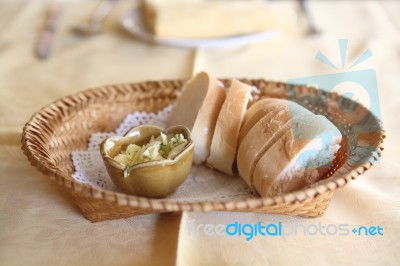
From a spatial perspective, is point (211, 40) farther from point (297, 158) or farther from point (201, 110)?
point (297, 158)

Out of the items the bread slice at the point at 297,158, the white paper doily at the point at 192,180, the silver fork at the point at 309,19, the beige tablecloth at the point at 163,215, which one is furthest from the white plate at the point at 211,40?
the bread slice at the point at 297,158

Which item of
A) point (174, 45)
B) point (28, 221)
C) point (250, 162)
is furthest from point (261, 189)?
point (174, 45)

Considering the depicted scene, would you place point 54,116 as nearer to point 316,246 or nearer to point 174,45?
point 316,246

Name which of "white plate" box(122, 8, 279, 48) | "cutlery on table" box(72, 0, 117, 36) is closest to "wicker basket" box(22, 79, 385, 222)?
"white plate" box(122, 8, 279, 48)

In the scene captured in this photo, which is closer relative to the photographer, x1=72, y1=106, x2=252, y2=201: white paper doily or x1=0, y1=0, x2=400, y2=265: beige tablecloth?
x1=0, y1=0, x2=400, y2=265: beige tablecloth

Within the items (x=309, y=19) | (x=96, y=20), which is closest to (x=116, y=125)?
(x=96, y=20)

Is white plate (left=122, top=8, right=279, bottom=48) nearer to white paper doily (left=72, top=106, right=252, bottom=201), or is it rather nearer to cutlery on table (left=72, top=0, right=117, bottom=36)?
cutlery on table (left=72, top=0, right=117, bottom=36)
